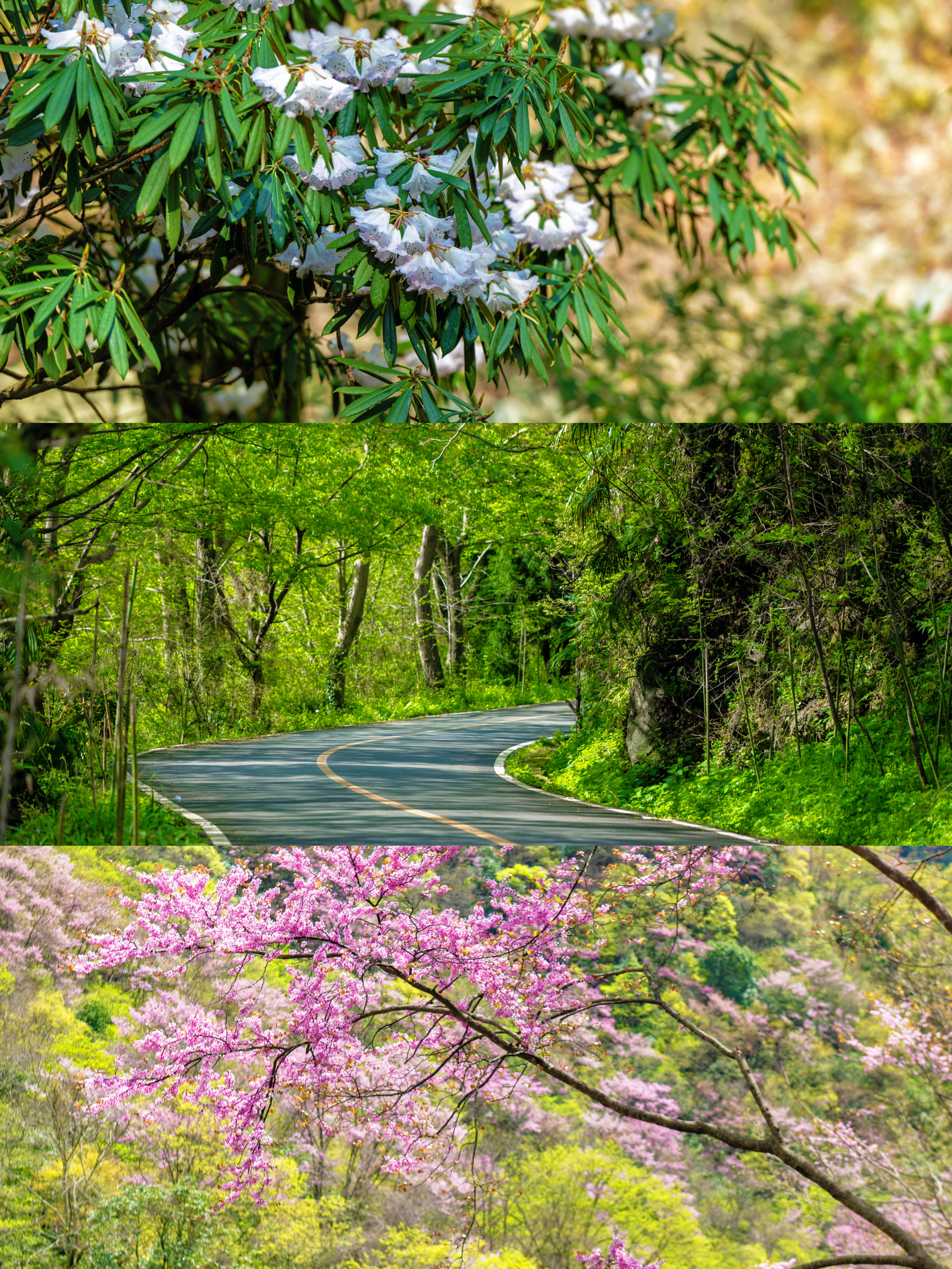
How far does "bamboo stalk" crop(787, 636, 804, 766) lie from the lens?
1.80 metres

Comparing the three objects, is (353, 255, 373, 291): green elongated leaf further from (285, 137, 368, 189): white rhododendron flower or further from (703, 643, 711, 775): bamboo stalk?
(703, 643, 711, 775): bamboo stalk

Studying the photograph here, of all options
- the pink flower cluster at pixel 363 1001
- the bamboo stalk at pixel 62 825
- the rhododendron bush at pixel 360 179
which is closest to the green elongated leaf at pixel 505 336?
the rhododendron bush at pixel 360 179

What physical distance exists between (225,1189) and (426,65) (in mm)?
5176

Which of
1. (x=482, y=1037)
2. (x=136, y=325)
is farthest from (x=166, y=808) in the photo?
(x=482, y=1037)

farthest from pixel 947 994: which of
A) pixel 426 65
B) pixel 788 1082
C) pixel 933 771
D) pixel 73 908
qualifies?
pixel 426 65

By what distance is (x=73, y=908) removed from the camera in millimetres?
3494

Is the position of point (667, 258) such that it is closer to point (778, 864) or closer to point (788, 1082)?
point (778, 864)

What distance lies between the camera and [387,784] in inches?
69.9

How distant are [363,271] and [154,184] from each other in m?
0.33

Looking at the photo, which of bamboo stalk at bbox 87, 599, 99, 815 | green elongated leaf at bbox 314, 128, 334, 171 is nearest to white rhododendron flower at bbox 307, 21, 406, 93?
green elongated leaf at bbox 314, 128, 334, 171

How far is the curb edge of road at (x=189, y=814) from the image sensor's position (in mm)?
1860

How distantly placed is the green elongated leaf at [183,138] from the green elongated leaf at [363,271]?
0.98 feet

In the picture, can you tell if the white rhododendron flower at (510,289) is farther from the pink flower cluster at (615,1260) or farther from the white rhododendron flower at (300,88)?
the pink flower cluster at (615,1260)

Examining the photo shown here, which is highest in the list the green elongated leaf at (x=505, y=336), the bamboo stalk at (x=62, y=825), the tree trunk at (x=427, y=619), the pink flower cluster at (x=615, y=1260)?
the green elongated leaf at (x=505, y=336)
